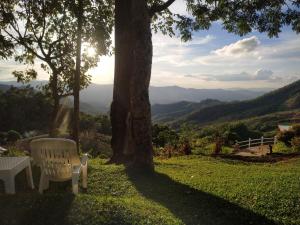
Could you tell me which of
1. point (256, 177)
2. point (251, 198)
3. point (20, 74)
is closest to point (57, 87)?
point (20, 74)

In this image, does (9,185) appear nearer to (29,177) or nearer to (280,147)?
(29,177)

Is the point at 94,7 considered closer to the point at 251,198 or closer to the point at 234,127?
the point at 251,198

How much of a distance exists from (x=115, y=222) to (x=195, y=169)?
735cm

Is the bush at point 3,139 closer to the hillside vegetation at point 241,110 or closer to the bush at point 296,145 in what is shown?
the bush at point 296,145

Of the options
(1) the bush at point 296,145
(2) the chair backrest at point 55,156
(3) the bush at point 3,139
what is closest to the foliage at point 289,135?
(1) the bush at point 296,145

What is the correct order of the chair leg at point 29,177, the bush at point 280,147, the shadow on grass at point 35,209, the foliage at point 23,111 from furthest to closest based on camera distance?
1. the foliage at point 23,111
2. the bush at point 280,147
3. the chair leg at point 29,177
4. the shadow on grass at point 35,209

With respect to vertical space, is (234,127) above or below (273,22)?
below

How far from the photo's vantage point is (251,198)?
793cm

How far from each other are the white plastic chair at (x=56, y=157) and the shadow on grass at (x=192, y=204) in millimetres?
1778

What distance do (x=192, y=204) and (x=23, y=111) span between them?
175ft

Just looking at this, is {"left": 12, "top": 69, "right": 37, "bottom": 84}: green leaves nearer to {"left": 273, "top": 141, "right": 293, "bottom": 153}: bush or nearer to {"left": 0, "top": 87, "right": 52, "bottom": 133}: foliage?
{"left": 273, "top": 141, "right": 293, "bottom": 153}: bush

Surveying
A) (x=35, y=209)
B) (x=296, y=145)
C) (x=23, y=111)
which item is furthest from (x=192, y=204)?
(x=23, y=111)

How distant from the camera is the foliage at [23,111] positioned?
55444 mm

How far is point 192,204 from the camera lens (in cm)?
767
